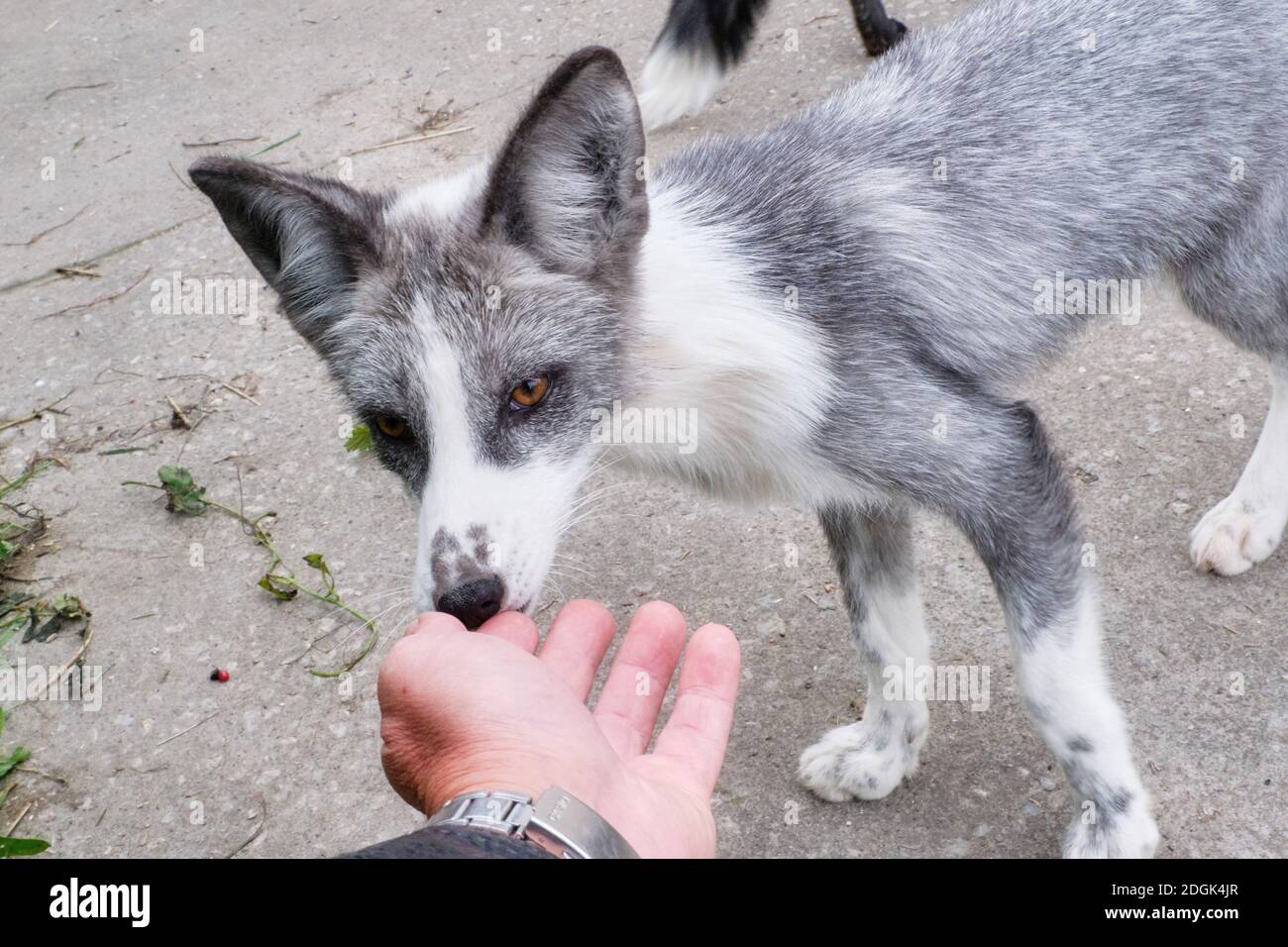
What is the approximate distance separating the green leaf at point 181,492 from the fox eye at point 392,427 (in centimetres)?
189

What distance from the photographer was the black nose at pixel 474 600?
220cm

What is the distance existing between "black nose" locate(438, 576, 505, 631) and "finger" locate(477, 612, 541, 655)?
0.02 meters

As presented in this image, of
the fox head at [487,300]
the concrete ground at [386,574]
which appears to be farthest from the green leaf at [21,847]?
the fox head at [487,300]

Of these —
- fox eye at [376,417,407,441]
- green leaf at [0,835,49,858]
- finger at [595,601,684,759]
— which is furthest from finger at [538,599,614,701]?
green leaf at [0,835,49,858]

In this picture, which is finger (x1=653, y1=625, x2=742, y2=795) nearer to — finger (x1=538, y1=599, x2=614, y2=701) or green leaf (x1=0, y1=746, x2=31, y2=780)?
finger (x1=538, y1=599, x2=614, y2=701)

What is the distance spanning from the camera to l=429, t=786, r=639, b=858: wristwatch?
62.4 inches

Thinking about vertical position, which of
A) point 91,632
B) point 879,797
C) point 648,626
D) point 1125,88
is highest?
point 1125,88

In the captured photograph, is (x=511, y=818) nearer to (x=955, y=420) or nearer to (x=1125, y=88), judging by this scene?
(x=955, y=420)

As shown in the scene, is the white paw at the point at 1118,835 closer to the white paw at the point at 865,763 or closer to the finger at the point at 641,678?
the white paw at the point at 865,763

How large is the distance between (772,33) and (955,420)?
12.9 feet

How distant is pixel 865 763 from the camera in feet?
9.90

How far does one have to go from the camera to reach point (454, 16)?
6.66 meters

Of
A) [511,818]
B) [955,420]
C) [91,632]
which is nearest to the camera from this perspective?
[511,818]

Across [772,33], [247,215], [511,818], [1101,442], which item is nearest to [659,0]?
[772,33]
